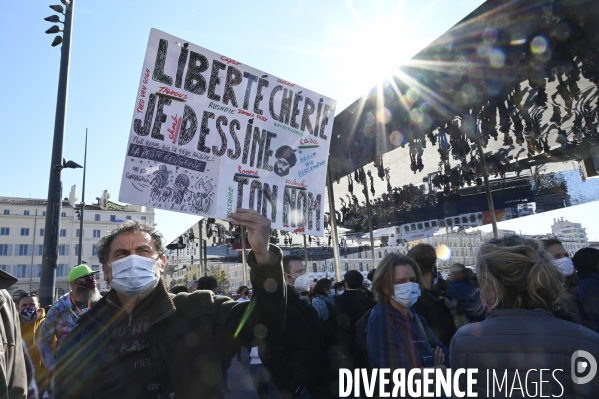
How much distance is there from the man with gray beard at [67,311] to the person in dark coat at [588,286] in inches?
171

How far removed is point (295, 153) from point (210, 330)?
2190 mm

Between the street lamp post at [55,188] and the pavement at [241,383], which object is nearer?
the street lamp post at [55,188]

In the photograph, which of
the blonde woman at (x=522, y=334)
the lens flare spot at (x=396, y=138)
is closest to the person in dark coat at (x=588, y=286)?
the blonde woman at (x=522, y=334)

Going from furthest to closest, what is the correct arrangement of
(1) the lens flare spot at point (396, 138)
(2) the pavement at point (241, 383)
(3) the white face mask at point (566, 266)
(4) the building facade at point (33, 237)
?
(4) the building facade at point (33, 237) < (2) the pavement at point (241, 383) < (1) the lens flare spot at point (396, 138) < (3) the white face mask at point (566, 266)

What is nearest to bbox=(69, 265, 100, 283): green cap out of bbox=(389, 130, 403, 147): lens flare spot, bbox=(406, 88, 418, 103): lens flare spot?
bbox=(406, 88, 418, 103): lens flare spot

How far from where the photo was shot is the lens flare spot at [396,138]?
674cm

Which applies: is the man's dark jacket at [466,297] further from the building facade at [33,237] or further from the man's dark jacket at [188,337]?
the building facade at [33,237]

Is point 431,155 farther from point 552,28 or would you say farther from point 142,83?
point 142,83

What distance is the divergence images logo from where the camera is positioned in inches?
66.4

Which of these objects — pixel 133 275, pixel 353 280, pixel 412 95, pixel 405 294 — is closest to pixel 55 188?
pixel 353 280

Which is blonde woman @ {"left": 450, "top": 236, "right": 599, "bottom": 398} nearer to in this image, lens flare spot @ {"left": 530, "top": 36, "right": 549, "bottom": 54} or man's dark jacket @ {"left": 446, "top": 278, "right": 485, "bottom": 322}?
man's dark jacket @ {"left": 446, "top": 278, "right": 485, "bottom": 322}

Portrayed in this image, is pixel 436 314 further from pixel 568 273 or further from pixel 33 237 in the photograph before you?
pixel 33 237

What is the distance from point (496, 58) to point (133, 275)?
454 cm

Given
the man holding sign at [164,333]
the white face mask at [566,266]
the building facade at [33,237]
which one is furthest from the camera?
the building facade at [33,237]
